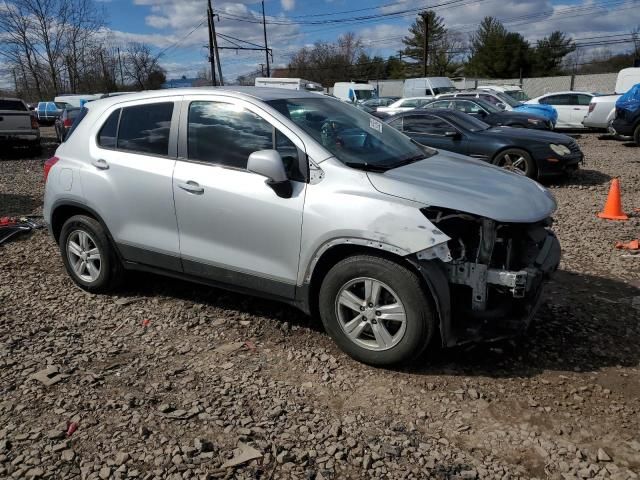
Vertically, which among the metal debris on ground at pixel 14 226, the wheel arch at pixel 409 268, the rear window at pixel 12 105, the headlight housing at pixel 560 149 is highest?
the rear window at pixel 12 105

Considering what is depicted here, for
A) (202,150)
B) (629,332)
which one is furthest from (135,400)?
(629,332)

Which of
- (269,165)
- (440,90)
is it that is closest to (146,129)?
(269,165)

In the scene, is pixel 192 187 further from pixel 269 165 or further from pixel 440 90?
pixel 440 90

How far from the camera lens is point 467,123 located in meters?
10.3

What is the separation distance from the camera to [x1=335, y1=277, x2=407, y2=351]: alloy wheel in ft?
10.8

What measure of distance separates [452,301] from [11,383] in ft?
9.56

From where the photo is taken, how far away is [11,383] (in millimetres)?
3436

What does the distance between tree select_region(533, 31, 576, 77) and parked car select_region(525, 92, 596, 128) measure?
138 ft

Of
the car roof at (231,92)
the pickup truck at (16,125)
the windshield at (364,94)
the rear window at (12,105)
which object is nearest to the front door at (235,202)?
the car roof at (231,92)

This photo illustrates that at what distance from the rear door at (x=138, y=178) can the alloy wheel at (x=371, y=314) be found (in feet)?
4.86

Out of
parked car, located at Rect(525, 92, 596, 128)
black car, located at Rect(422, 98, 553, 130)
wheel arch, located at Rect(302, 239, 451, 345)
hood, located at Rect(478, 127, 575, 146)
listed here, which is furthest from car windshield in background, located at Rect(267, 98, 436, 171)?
parked car, located at Rect(525, 92, 596, 128)

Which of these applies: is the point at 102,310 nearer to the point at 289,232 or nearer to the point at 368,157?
the point at 289,232

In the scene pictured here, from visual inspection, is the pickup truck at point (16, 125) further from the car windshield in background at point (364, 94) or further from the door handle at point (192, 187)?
the car windshield in background at point (364, 94)

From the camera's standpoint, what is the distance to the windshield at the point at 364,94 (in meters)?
31.1
